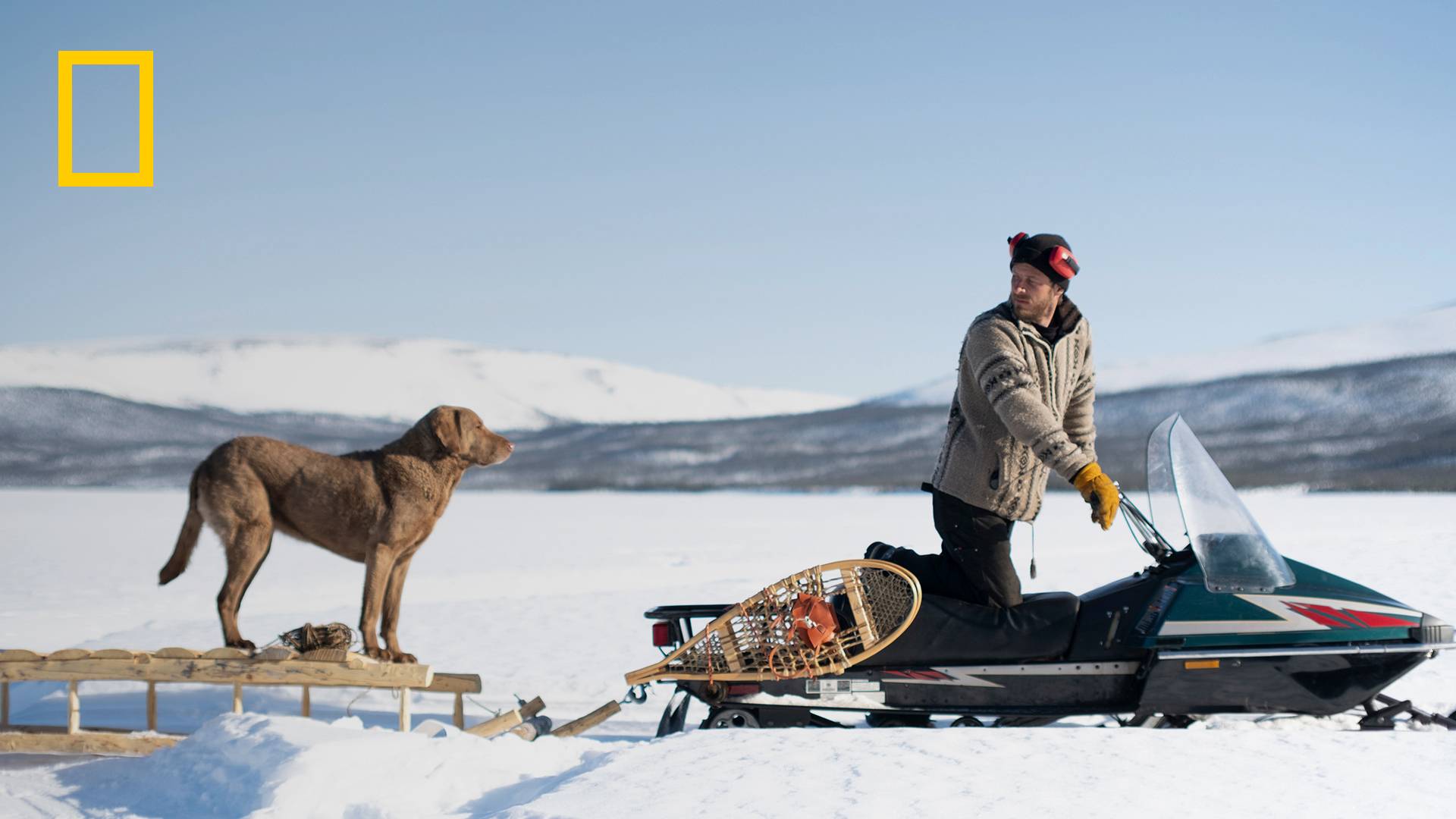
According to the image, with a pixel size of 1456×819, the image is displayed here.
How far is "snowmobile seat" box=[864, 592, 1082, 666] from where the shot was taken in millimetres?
3760

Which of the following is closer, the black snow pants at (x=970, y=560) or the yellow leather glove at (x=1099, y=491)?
the yellow leather glove at (x=1099, y=491)

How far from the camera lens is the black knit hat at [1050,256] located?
3.62m

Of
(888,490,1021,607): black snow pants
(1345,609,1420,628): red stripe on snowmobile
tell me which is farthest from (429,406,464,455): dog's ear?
(1345,609,1420,628): red stripe on snowmobile

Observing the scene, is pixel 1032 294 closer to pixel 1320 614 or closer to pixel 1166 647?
pixel 1166 647

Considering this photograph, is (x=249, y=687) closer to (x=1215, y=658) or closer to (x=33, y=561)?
(x=1215, y=658)

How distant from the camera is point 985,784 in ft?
9.77

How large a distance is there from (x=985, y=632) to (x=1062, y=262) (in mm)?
1180

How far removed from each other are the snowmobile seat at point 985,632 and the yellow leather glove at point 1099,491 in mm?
491

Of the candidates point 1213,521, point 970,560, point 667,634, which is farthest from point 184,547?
point 1213,521

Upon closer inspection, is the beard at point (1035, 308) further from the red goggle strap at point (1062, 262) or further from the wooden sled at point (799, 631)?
the wooden sled at point (799, 631)

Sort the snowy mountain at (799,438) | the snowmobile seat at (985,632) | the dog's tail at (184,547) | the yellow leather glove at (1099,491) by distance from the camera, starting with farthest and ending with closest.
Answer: the snowy mountain at (799,438) → the dog's tail at (184,547) → the snowmobile seat at (985,632) → the yellow leather glove at (1099,491)

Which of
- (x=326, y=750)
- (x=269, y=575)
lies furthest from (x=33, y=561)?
(x=326, y=750)

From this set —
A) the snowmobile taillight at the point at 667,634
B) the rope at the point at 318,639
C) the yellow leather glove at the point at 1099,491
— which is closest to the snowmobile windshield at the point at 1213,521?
the yellow leather glove at the point at 1099,491

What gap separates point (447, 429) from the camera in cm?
488
